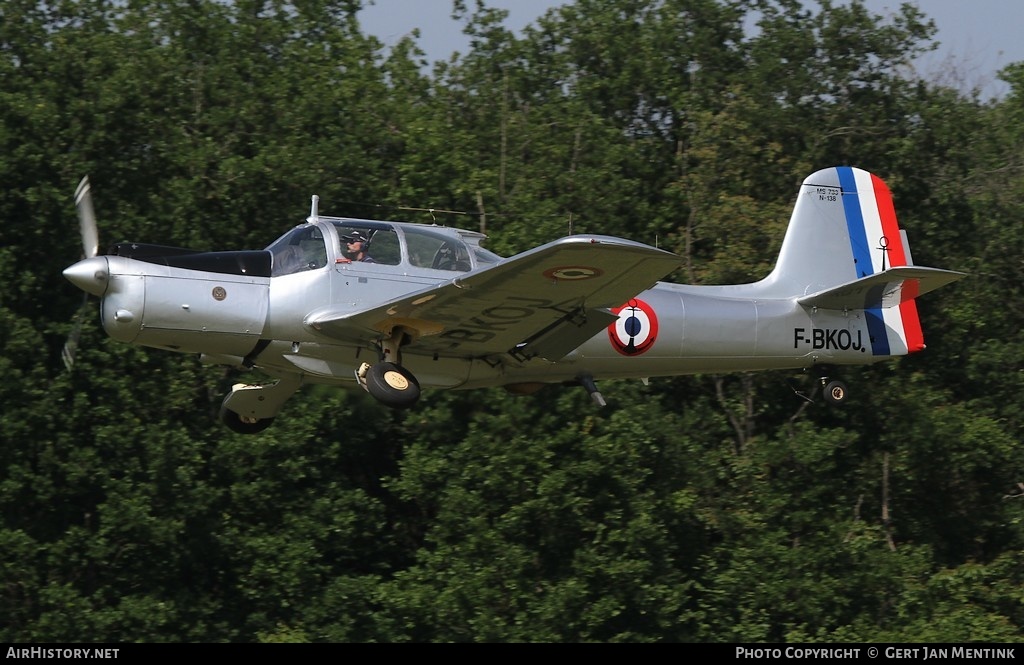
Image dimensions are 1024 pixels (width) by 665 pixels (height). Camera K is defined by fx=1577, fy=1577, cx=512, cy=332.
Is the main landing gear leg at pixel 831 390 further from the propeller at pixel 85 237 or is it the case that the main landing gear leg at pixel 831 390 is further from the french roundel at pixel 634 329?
the propeller at pixel 85 237

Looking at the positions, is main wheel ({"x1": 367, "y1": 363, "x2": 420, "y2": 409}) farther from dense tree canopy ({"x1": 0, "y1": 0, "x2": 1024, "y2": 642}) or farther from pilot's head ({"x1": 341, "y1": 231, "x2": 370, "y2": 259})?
dense tree canopy ({"x1": 0, "y1": 0, "x2": 1024, "y2": 642})

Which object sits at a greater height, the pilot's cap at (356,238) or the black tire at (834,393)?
the pilot's cap at (356,238)

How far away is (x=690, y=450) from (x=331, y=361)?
806cm

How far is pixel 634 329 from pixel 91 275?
4.51 metres

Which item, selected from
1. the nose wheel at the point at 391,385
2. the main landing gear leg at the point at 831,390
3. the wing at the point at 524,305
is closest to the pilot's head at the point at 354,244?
the wing at the point at 524,305

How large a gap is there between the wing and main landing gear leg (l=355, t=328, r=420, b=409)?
109 mm

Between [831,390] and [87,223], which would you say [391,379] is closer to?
[87,223]

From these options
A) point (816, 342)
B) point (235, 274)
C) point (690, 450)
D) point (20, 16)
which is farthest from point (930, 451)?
point (20, 16)

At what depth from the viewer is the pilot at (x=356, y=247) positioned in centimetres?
1235

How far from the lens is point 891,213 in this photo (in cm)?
1614

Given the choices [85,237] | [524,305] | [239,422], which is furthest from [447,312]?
[85,237]

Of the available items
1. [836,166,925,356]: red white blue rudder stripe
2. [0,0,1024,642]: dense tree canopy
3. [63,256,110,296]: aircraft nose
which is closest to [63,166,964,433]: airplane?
[63,256,110,296]: aircraft nose

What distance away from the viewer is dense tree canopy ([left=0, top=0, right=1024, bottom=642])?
1842 cm

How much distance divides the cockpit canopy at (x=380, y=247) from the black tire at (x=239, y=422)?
6.50 feet
